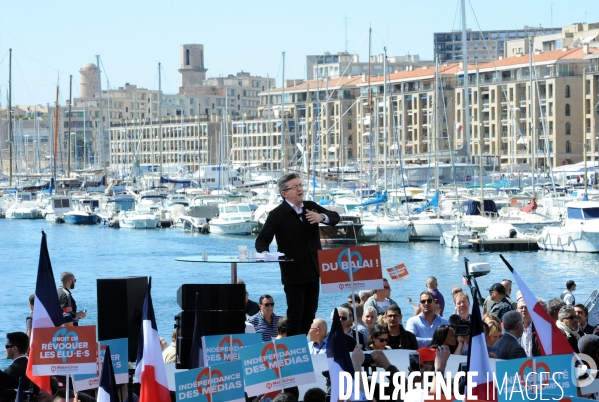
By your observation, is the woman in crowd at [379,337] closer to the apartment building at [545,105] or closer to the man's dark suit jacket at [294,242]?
the man's dark suit jacket at [294,242]

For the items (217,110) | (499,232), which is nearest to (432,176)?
(499,232)

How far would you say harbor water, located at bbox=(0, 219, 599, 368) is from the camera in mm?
32375

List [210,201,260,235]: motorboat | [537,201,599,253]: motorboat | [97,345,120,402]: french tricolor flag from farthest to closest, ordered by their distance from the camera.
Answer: [210,201,260,235]: motorboat, [537,201,599,253]: motorboat, [97,345,120,402]: french tricolor flag

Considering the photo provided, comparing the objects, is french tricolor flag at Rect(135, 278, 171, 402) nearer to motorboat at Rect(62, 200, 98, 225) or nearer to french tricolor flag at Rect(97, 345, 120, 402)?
french tricolor flag at Rect(97, 345, 120, 402)

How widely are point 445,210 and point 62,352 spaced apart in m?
51.4

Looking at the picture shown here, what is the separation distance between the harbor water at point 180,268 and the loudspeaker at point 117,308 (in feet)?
36.5

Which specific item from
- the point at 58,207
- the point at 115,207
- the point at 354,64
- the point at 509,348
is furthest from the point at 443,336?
the point at 354,64

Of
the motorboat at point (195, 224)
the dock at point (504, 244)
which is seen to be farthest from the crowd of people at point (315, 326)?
the motorboat at point (195, 224)

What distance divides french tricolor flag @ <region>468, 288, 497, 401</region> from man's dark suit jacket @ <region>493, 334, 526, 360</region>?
6.06 feet

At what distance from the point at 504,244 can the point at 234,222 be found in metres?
17.4

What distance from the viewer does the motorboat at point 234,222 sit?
61094 millimetres

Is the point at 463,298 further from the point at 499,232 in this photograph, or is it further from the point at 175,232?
the point at 175,232

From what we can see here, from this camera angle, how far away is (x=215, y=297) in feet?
30.0

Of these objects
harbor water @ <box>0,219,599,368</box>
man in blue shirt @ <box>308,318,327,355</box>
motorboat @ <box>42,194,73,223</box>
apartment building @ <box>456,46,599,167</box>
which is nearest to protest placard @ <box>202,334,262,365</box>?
man in blue shirt @ <box>308,318,327,355</box>
